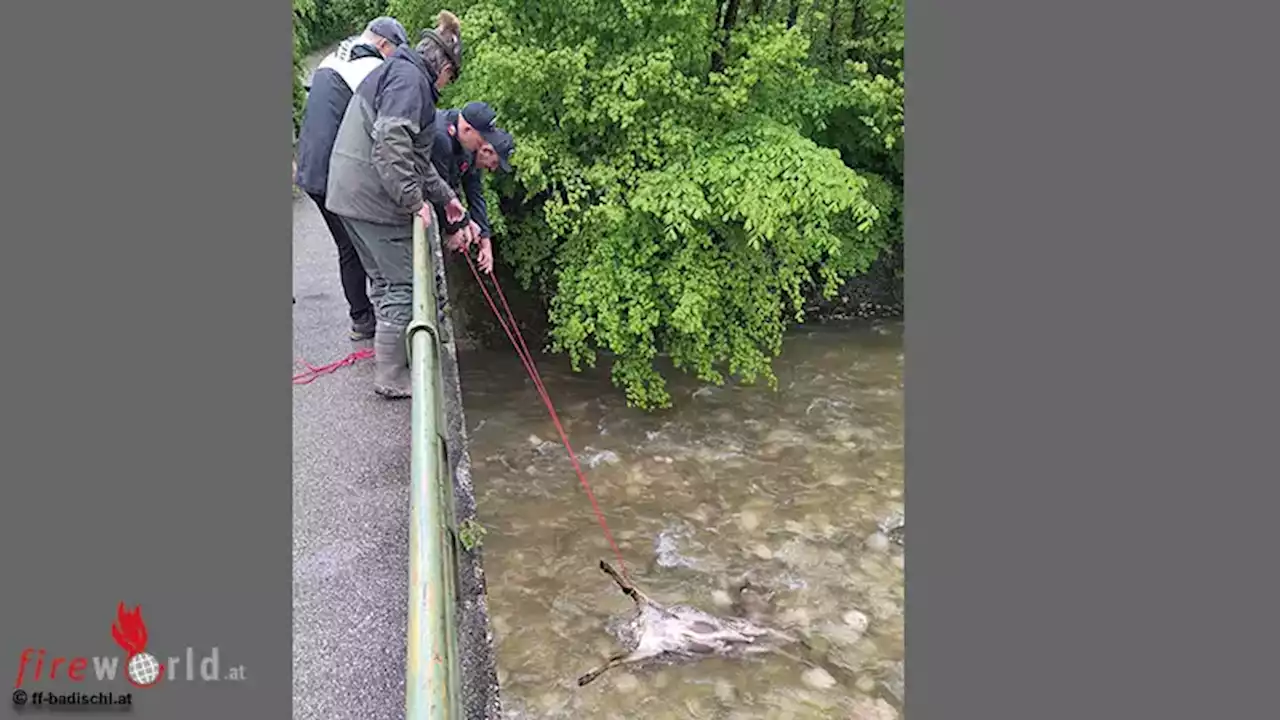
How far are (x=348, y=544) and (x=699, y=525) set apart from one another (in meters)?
5.91

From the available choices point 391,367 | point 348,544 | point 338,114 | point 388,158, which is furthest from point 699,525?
point 348,544

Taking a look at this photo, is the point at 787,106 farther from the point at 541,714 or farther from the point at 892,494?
the point at 541,714

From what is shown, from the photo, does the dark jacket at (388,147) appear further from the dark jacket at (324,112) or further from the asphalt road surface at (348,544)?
the asphalt road surface at (348,544)

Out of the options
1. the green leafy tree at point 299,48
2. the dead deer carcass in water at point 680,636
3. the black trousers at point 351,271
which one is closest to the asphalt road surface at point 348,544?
the black trousers at point 351,271

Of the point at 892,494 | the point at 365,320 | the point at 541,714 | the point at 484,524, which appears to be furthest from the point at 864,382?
the point at 365,320

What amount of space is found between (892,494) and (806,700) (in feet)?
11.0

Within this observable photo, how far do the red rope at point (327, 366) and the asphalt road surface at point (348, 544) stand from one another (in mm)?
52

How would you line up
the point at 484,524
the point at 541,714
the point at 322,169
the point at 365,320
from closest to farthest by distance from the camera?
1. the point at 322,169
2. the point at 365,320
3. the point at 541,714
4. the point at 484,524

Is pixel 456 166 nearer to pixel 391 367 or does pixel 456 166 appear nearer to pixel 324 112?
pixel 324 112

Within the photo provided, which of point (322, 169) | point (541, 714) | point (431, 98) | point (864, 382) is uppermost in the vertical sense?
point (431, 98)

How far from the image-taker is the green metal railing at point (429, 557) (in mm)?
2381

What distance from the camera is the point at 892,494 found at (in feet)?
34.3

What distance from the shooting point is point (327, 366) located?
6266 millimetres
